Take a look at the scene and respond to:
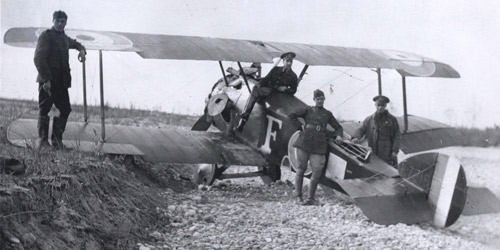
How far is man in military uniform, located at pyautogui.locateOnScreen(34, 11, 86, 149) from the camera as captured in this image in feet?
23.8

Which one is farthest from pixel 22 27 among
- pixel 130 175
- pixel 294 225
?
pixel 294 225

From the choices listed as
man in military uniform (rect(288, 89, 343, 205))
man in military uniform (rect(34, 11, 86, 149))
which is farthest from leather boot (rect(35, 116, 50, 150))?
man in military uniform (rect(288, 89, 343, 205))

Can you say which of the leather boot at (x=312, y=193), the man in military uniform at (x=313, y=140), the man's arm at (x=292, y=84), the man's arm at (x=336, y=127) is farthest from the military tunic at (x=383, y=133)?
the man's arm at (x=292, y=84)

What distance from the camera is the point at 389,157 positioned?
8.59 m

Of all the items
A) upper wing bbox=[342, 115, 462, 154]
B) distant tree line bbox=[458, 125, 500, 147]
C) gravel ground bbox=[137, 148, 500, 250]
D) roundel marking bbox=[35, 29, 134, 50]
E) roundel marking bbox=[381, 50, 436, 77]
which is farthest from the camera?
distant tree line bbox=[458, 125, 500, 147]

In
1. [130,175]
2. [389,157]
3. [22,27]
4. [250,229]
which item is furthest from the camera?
[389,157]

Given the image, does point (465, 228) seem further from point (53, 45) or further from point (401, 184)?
point (53, 45)

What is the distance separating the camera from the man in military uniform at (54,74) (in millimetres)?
7242

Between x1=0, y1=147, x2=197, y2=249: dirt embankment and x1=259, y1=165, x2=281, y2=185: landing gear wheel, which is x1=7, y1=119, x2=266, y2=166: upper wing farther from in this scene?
x1=0, y1=147, x2=197, y2=249: dirt embankment

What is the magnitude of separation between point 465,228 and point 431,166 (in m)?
0.77

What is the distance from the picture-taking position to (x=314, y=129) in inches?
309

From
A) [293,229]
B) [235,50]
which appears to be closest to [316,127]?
[293,229]

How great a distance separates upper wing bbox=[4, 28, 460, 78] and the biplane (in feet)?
0.06

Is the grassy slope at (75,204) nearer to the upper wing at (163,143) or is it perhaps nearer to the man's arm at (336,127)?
the upper wing at (163,143)
